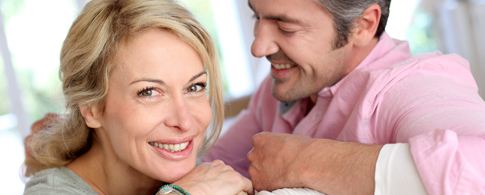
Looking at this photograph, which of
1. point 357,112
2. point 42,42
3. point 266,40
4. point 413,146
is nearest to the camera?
point 413,146

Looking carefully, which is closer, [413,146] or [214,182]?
[413,146]

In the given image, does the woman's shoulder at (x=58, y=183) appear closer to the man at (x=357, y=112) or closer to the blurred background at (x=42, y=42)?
the man at (x=357, y=112)

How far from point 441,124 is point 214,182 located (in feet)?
2.33

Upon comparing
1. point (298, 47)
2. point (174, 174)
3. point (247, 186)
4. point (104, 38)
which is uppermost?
point (104, 38)

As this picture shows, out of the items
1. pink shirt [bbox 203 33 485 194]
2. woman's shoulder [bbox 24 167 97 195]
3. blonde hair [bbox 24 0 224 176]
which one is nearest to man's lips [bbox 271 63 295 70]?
pink shirt [bbox 203 33 485 194]

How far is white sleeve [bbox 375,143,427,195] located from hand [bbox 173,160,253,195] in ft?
1.53

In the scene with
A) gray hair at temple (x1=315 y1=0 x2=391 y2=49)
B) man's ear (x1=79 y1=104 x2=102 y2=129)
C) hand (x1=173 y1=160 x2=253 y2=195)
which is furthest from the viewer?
gray hair at temple (x1=315 y1=0 x2=391 y2=49)

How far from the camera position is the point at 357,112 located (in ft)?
4.95

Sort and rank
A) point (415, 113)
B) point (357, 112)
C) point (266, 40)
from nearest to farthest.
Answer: point (415, 113)
point (357, 112)
point (266, 40)

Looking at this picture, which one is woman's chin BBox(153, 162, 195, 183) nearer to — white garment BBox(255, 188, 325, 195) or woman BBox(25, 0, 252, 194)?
woman BBox(25, 0, 252, 194)

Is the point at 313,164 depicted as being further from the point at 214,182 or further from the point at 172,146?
the point at 172,146

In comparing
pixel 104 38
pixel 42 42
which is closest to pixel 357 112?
pixel 104 38

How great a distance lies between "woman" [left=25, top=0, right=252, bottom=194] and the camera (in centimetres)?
132

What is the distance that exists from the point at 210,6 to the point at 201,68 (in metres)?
5.81
